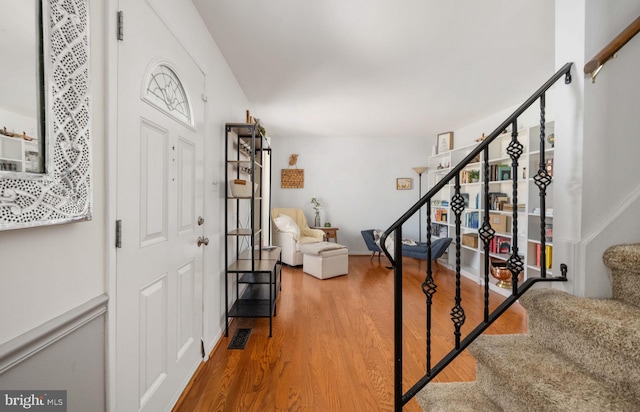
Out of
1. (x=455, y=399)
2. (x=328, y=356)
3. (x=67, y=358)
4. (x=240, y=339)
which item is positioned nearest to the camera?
(x=67, y=358)

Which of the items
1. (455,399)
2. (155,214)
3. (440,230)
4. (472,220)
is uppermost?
(155,214)

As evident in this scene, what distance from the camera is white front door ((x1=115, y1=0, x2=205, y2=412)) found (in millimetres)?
1106

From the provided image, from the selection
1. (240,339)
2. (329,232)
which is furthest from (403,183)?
(240,339)

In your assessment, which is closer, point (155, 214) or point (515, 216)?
point (515, 216)

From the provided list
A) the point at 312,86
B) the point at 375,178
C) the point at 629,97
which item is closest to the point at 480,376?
the point at 629,97

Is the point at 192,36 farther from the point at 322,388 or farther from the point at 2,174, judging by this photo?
the point at 322,388

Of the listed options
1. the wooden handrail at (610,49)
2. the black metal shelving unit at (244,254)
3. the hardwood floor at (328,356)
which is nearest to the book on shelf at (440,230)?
the hardwood floor at (328,356)

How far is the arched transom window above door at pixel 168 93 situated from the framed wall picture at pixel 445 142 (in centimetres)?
465

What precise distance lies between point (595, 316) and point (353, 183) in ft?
15.9

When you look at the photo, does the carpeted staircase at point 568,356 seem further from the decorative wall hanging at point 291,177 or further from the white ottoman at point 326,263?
the decorative wall hanging at point 291,177

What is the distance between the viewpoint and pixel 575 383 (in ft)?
2.81

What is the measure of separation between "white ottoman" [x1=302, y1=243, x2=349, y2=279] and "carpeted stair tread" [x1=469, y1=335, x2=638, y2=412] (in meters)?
2.81

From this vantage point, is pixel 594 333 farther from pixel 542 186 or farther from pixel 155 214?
pixel 155 214

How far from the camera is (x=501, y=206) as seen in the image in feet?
11.9
